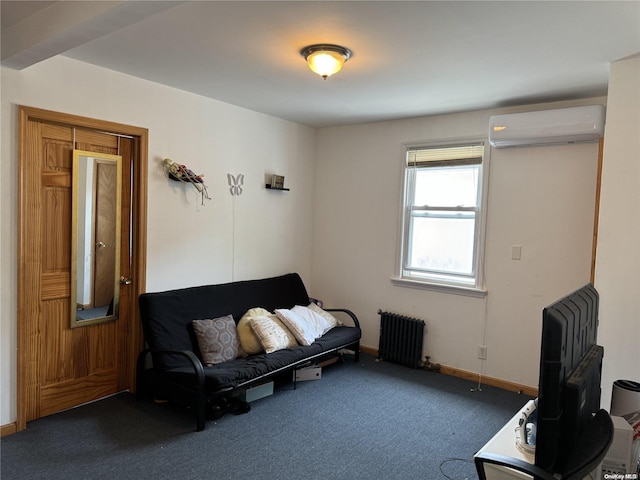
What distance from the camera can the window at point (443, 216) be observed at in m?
4.16

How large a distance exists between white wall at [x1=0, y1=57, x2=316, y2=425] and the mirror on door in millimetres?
268

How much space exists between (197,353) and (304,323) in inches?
39.3

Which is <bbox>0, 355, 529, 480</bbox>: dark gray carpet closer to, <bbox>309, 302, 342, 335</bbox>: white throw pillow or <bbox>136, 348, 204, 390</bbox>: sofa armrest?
<bbox>136, 348, 204, 390</bbox>: sofa armrest

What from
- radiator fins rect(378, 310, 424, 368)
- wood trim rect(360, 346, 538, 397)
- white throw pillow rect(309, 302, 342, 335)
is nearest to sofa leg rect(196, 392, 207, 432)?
white throw pillow rect(309, 302, 342, 335)

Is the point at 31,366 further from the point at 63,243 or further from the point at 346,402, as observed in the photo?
the point at 346,402

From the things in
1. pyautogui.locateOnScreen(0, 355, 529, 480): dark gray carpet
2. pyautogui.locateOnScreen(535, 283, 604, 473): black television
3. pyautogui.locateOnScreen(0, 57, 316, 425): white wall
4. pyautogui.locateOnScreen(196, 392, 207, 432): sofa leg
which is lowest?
pyautogui.locateOnScreen(0, 355, 529, 480): dark gray carpet

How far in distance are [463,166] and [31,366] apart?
3.84 metres

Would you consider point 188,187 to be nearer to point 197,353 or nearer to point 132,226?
point 132,226

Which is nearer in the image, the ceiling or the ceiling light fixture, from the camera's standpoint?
the ceiling

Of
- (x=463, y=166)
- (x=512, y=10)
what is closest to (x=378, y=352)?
(x=463, y=166)

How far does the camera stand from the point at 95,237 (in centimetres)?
330

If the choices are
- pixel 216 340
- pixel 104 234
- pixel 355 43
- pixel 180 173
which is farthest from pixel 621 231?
pixel 104 234

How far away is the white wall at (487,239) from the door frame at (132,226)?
220 cm

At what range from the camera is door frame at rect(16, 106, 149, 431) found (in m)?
2.83
